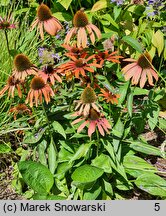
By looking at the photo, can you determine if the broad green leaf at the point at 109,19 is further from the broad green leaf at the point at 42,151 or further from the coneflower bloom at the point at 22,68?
the broad green leaf at the point at 42,151

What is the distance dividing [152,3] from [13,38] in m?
1.06

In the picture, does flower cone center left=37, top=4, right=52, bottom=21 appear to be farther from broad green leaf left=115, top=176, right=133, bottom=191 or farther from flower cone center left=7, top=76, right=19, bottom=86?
broad green leaf left=115, top=176, right=133, bottom=191

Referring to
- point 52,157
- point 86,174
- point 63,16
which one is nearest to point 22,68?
point 52,157

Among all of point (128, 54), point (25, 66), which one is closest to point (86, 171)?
point (25, 66)

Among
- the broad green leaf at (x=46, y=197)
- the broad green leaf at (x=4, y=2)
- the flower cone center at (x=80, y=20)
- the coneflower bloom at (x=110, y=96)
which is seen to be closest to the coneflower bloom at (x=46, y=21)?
the flower cone center at (x=80, y=20)

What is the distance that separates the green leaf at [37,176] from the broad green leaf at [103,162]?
22cm

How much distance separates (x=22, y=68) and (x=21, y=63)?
27 millimetres

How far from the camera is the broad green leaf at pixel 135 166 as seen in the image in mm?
2070

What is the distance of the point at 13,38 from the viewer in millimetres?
2992

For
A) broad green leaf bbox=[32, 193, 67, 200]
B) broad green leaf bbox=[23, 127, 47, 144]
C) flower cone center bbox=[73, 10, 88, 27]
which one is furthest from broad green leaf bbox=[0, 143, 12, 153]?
flower cone center bbox=[73, 10, 88, 27]

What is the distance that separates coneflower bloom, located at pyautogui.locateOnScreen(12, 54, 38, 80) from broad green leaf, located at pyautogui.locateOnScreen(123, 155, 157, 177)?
629 mm

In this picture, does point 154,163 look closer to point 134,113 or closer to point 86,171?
point 134,113

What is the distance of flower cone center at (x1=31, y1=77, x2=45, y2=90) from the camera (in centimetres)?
191

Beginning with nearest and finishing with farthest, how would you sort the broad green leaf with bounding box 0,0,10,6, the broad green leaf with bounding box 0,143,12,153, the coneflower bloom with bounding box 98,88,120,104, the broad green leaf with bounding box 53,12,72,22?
the coneflower bloom with bounding box 98,88,120,104
the broad green leaf with bounding box 0,143,12,153
the broad green leaf with bounding box 53,12,72,22
the broad green leaf with bounding box 0,0,10,6
